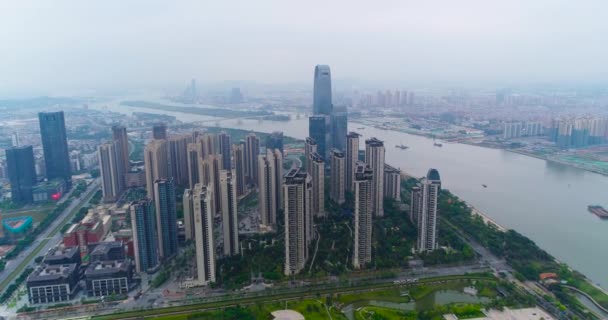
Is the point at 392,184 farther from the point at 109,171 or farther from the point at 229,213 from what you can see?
the point at 109,171

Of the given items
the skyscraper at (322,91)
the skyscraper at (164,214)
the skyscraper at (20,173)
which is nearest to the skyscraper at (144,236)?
the skyscraper at (164,214)

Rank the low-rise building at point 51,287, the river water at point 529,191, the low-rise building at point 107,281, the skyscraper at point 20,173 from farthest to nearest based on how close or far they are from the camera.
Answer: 1. the skyscraper at point 20,173
2. the river water at point 529,191
3. the low-rise building at point 107,281
4. the low-rise building at point 51,287

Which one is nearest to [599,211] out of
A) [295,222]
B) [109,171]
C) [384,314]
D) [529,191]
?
[529,191]

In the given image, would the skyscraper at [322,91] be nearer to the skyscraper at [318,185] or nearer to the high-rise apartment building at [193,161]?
the high-rise apartment building at [193,161]

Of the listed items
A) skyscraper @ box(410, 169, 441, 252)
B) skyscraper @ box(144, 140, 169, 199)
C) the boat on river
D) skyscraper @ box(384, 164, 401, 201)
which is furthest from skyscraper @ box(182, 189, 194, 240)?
the boat on river

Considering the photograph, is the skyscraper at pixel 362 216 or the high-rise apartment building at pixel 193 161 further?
the high-rise apartment building at pixel 193 161

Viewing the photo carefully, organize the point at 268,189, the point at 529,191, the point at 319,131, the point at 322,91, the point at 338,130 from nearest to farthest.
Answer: the point at 268,189 < the point at 529,191 < the point at 319,131 < the point at 338,130 < the point at 322,91

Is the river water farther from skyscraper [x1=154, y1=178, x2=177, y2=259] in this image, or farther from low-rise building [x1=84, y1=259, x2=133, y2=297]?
low-rise building [x1=84, y1=259, x2=133, y2=297]
